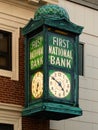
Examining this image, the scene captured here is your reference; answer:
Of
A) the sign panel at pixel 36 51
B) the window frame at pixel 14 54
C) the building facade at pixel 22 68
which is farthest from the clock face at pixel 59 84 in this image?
the window frame at pixel 14 54

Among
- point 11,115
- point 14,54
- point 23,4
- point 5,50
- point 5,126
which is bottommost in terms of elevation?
point 5,126

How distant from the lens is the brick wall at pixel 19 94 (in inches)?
617

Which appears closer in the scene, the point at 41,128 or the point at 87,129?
the point at 41,128

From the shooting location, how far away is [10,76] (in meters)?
16.0

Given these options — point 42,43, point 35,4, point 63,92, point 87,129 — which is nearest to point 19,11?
point 35,4

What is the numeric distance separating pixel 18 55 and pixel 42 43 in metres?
1.24

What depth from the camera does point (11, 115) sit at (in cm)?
1560

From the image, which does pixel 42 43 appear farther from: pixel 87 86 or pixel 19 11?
pixel 87 86

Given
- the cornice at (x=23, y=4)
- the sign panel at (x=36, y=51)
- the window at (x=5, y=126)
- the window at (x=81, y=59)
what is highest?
the cornice at (x=23, y=4)

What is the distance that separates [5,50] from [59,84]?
212 centimetres

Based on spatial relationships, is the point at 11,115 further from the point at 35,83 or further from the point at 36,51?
the point at 36,51

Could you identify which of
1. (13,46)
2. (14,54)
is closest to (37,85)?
(14,54)

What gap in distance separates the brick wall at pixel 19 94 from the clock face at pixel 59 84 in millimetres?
1263

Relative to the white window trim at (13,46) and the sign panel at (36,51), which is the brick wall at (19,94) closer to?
the white window trim at (13,46)
